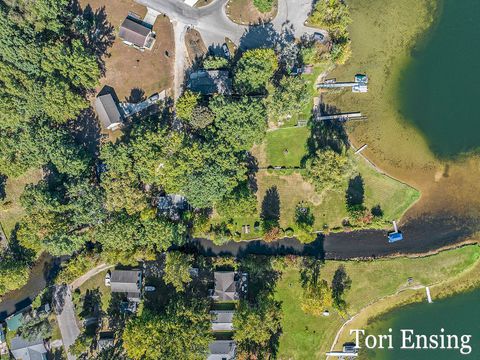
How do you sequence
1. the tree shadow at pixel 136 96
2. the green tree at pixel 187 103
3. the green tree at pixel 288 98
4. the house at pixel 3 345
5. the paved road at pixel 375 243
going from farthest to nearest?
the house at pixel 3 345, the tree shadow at pixel 136 96, the paved road at pixel 375 243, the green tree at pixel 187 103, the green tree at pixel 288 98

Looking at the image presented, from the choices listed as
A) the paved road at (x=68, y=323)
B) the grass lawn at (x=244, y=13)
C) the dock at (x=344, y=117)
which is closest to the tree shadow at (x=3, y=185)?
the paved road at (x=68, y=323)

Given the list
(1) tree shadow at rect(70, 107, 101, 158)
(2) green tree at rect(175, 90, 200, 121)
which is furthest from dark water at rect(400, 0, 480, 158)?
(1) tree shadow at rect(70, 107, 101, 158)

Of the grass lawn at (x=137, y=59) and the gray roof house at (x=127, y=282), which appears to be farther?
the grass lawn at (x=137, y=59)

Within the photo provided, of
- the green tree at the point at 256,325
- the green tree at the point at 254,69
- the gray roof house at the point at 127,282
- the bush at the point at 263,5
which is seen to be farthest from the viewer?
the gray roof house at the point at 127,282

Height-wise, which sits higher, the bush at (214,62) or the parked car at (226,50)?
the parked car at (226,50)

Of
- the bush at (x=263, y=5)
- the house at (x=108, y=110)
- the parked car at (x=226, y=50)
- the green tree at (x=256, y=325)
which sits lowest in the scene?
the green tree at (x=256, y=325)

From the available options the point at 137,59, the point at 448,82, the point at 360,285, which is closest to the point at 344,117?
the point at 448,82

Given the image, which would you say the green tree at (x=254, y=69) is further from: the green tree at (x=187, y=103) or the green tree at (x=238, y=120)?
the green tree at (x=187, y=103)

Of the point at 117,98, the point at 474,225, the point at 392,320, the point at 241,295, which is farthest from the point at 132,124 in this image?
the point at 474,225
